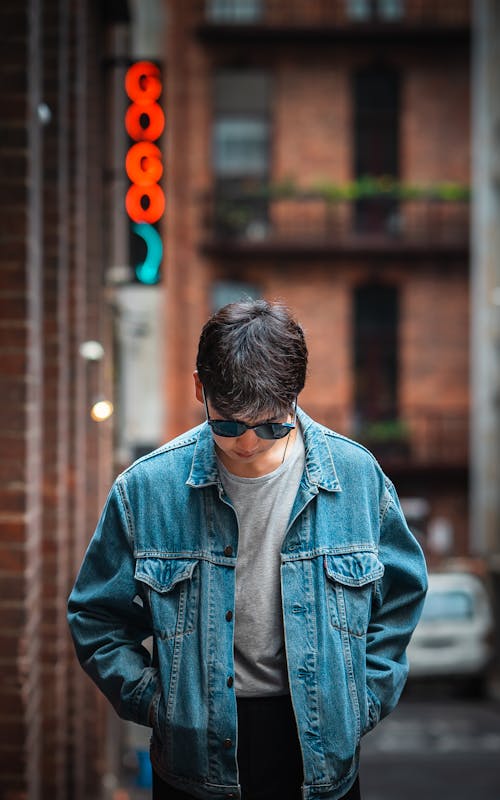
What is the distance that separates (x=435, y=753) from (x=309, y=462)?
32.9 ft

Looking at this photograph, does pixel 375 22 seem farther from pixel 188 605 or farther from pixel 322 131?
pixel 188 605

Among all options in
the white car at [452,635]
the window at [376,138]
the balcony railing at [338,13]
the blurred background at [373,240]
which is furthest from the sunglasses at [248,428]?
the balcony railing at [338,13]

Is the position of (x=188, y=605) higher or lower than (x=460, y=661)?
higher

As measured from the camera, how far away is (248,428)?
91.5 inches

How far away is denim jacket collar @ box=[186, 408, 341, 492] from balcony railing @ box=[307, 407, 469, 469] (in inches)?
680

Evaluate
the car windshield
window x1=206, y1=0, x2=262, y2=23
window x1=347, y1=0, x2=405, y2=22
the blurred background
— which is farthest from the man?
window x1=347, y1=0, x2=405, y2=22

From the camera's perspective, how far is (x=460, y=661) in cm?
1494

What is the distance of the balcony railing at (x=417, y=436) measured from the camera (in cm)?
1992

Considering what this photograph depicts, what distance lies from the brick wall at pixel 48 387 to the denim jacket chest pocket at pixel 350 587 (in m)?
1.97

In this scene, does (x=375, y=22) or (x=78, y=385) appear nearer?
(x=78, y=385)

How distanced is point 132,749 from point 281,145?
14.4m

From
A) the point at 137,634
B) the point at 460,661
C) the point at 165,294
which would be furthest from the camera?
the point at 165,294

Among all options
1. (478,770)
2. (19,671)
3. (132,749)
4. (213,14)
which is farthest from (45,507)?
(213,14)

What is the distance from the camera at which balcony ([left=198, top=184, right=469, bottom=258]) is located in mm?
19953
